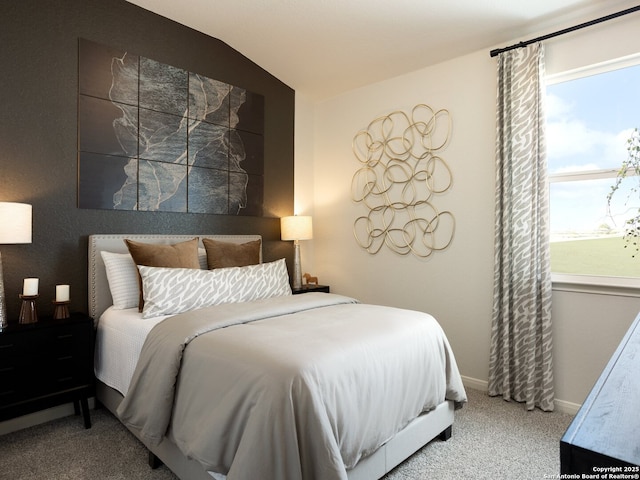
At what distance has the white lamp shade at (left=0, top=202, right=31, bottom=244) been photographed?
2250 millimetres

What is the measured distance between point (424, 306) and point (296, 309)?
5.15 ft

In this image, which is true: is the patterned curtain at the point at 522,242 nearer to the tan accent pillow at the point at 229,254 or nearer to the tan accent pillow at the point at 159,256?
the tan accent pillow at the point at 229,254

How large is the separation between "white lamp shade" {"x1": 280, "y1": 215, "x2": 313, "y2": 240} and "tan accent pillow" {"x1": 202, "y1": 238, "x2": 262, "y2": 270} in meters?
0.56

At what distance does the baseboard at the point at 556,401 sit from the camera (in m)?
2.72

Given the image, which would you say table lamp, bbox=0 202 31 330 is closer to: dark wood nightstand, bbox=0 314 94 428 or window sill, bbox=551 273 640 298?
dark wood nightstand, bbox=0 314 94 428

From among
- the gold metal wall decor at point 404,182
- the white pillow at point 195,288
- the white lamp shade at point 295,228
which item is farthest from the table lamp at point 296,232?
the white pillow at point 195,288

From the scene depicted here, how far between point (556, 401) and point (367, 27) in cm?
303

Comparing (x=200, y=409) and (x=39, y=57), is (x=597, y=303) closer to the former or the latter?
(x=200, y=409)

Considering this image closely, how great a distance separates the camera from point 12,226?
2279 mm

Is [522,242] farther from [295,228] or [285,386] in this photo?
[285,386]

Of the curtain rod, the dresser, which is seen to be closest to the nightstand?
the curtain rod

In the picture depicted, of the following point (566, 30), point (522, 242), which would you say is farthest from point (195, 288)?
point (566, 30)

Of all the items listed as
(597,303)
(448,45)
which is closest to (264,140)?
(448,45)

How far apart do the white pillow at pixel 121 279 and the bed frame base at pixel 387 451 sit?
942mm
